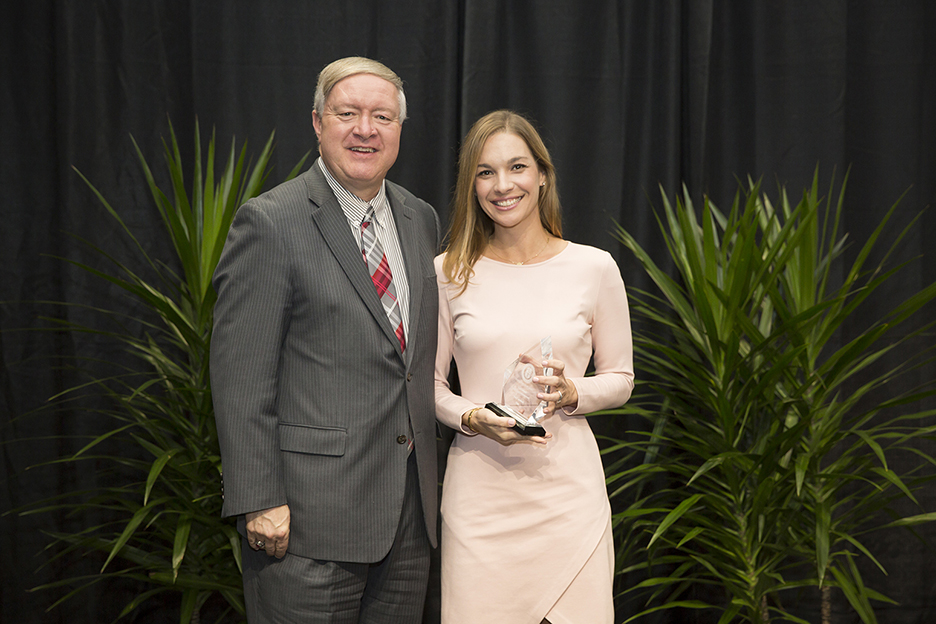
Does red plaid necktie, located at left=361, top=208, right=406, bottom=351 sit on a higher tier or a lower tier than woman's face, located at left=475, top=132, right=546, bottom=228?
lower

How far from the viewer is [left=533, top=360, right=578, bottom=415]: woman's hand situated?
5.08 ft

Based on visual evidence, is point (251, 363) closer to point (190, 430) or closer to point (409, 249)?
point (409, 249)

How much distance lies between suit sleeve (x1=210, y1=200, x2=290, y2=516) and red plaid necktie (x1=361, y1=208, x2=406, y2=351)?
0.70ft

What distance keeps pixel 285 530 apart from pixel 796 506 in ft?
5.12

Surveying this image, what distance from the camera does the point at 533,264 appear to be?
1.79 metres

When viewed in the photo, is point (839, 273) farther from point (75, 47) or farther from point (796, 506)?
point (75, 47)

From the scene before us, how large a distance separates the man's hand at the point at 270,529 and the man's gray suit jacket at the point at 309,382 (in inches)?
1.0

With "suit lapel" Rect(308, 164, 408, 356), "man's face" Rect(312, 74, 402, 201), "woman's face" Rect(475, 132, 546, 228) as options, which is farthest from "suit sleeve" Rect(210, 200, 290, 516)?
"woman's face" Rect(475, 132, 546, 228)

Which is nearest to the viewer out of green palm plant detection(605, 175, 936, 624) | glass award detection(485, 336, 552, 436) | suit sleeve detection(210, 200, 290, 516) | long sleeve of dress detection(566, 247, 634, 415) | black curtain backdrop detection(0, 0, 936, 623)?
suit sleeve detection(210, 200, 290, 516)

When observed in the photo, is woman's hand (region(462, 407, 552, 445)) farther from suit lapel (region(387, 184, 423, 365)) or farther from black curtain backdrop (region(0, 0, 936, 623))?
black curtain backdrop (region(0, 0, 936, 623))

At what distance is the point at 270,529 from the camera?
1.49m

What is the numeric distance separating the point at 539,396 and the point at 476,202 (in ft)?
1.91

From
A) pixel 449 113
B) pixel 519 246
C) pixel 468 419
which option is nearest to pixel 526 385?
pixel 468 419

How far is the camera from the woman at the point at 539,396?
1.63m
